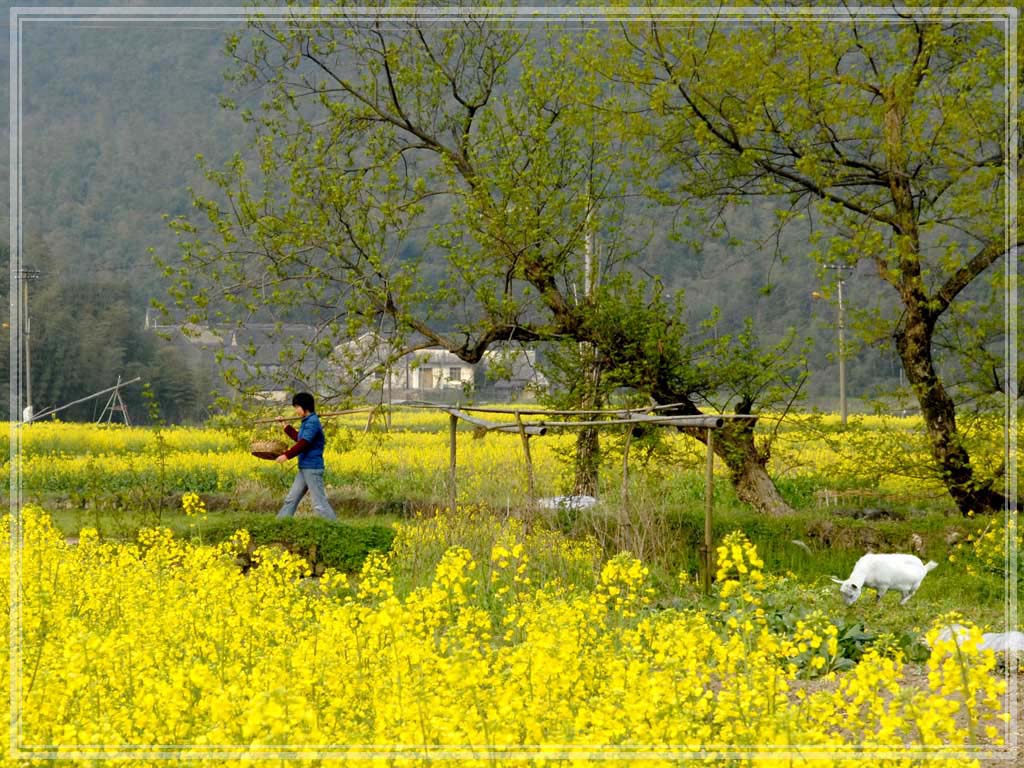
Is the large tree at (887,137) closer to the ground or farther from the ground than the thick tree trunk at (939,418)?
farther from the ground

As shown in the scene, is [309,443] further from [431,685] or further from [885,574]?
[431,685]

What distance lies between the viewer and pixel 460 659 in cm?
289

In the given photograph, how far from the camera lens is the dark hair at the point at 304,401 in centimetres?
1032

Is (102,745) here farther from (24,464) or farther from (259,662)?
(24,464)

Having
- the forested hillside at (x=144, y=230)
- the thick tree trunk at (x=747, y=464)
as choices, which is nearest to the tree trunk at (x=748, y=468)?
the thick tree trunk at (x=747, y=464)

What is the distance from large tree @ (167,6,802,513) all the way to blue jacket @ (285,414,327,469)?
1067 millimetres

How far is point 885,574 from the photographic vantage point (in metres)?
7.61

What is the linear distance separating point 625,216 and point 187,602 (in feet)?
28.6

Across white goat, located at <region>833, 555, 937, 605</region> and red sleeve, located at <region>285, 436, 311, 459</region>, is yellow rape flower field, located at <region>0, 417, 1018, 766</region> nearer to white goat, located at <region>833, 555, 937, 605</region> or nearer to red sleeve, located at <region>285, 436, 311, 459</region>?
white goat, located at <region>833, 555, 937, 605</region>

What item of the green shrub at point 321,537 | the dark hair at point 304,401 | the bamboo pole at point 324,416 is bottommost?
the green shrub at point 321,537

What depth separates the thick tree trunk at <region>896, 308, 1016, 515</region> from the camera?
11.3m

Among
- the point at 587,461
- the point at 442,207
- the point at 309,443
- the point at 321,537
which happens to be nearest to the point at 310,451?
the point at 309,443

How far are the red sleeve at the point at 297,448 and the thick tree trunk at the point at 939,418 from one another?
6.06 meters

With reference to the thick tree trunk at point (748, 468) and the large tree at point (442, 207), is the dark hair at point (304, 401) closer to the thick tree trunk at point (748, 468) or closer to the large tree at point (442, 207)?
the large tree at point (442, 207)
